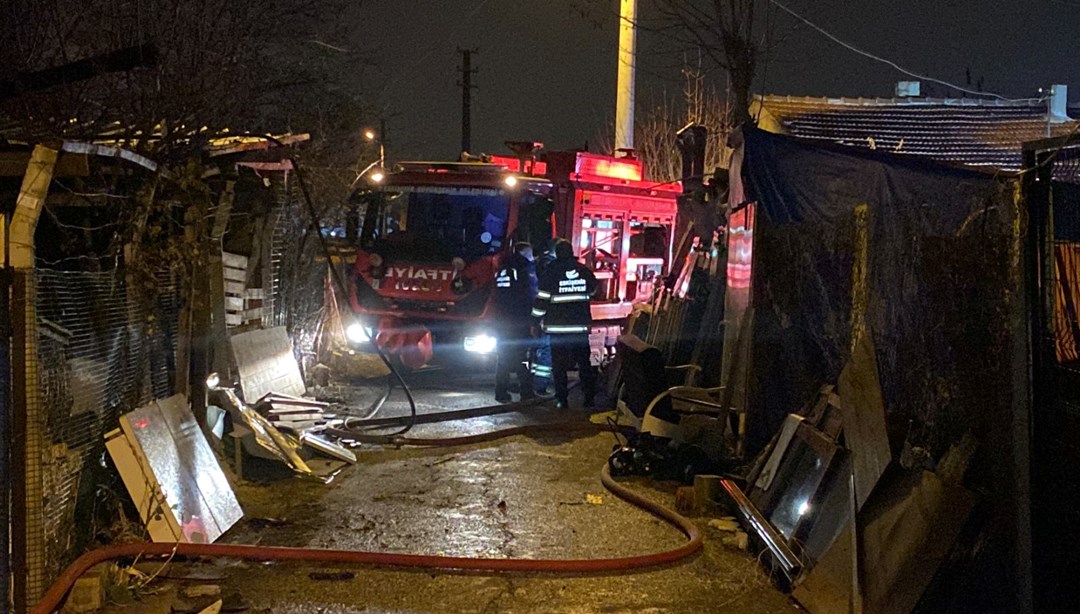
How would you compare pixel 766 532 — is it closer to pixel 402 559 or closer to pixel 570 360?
pixel 402 559

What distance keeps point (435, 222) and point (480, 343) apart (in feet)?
5.76

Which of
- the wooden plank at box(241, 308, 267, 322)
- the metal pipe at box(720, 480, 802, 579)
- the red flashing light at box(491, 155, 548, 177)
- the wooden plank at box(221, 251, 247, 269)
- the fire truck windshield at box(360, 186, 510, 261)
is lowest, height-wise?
the metal pipe at box(720, 480, 802, 579)

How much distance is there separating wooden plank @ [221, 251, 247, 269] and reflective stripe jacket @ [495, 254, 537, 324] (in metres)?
2.97

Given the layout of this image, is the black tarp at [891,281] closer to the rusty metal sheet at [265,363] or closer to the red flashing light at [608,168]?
the rusty metal sheet at [265,363]

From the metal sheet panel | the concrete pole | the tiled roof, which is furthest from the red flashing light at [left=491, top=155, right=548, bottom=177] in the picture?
the metal sheet panel

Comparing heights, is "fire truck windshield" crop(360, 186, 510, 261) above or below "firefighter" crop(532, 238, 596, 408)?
above

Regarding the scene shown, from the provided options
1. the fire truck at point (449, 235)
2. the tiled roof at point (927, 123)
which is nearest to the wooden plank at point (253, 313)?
the fire truck at point (449, 235)

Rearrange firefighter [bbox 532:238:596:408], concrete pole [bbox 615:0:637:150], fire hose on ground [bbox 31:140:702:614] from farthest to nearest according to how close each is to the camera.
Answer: concrete pole [bbox 615:0:637:150] < firefighter [bbox 532:238:596:408] < fire hose on ground [bbox 31:140:702:614]

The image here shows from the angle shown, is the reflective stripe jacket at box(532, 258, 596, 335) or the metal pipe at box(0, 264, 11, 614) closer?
the metal pipe at box(0, 264, 11, 614)

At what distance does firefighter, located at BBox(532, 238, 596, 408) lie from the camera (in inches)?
399

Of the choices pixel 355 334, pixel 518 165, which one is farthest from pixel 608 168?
pixel 355 334

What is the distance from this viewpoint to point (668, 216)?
14688mm

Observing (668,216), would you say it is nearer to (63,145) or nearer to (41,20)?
(41,20)

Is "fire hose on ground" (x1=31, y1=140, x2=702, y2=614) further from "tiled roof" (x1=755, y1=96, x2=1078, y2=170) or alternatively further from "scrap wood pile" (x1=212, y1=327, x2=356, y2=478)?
"tiled roof" (x1=755, y1=96, x2=1078, y2=170)
